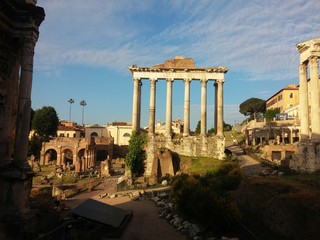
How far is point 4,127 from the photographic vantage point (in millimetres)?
14711

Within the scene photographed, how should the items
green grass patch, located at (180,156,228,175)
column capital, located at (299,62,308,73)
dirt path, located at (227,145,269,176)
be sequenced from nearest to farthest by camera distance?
dirt path, located at (227,145,269,176), column capital, located at (299,62,308,73), green grass patch, located at (180,156,228,175)

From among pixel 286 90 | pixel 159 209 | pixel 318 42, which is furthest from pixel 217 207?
pixel 286 90

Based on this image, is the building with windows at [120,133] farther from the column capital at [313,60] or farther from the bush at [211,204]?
the bush at [211,204]

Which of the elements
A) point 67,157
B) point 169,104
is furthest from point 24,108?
point 67,157

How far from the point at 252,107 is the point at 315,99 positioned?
67.2 meters

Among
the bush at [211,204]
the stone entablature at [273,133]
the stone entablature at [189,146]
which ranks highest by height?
the stone entablature at [273,133]

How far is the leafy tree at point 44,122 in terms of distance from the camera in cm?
7369

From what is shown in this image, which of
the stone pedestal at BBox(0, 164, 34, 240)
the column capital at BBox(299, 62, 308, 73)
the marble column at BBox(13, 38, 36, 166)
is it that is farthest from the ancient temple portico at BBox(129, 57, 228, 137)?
the stone pedestal at BBox(0, 164, 34, 240)

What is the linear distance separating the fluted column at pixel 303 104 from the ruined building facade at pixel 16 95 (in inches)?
985

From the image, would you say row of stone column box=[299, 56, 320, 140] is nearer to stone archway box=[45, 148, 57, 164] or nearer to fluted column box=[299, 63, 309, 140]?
fluted column box=[299, 63, 309, 140]

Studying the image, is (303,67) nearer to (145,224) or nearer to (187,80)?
(187,80)

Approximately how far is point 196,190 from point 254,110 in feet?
268

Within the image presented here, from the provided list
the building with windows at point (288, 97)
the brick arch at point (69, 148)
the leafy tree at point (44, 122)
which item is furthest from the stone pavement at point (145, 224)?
Result: the building with windows at point (288, 97)

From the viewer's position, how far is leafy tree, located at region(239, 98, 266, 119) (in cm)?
9469
